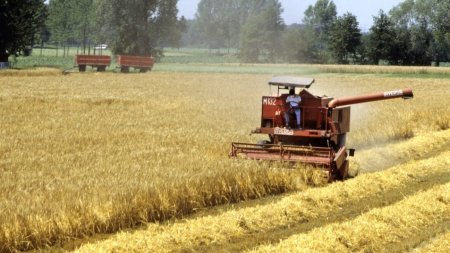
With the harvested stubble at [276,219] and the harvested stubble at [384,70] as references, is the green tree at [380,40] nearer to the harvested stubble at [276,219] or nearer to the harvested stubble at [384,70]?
the harvested stubble at [384,70]

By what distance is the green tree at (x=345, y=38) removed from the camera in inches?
3543

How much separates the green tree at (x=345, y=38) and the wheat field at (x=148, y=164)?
65214 mm

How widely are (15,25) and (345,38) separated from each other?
50.9 meters

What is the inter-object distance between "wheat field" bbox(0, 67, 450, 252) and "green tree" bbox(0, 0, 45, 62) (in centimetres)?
2871

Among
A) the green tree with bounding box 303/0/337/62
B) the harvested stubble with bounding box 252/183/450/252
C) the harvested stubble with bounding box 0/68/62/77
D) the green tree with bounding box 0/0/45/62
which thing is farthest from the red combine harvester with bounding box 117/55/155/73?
the green tree with bounding box 303/0/337/62

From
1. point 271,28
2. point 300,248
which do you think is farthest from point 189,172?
point 271,28

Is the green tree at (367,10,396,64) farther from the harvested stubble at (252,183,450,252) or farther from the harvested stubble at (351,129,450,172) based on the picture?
the harvested stubble at (252,183,450,252)

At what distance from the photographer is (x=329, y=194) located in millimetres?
11188

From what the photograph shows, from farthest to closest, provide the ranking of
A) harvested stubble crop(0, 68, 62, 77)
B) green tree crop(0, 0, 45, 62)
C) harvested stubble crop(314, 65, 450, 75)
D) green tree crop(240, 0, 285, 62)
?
green tree crop(240, 0, 285, 62) → harvested stubble crop(314, 65, 450, 75) → green tree crop(0, 0, 45, 62) → harvested stubble crop(0, 68, 62, 77)

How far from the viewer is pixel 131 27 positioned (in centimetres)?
7850

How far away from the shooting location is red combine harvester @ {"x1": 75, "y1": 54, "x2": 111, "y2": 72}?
5622cm

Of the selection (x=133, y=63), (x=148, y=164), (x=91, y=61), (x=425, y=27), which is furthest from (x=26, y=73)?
(x=425, y=27)

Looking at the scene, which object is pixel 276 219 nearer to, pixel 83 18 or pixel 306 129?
pixel 306 129

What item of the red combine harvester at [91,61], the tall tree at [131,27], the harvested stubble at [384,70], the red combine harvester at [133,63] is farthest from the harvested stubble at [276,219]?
the tall tree at [131,27]
